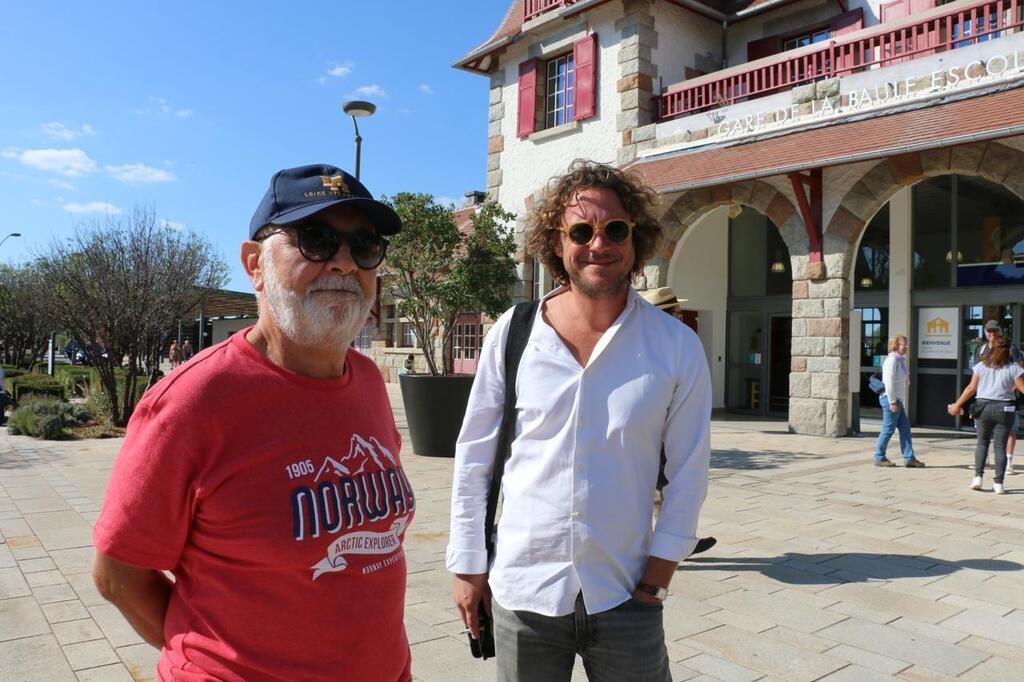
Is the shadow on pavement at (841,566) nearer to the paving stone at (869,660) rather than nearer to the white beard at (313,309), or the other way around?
the paving stone at (869,660)

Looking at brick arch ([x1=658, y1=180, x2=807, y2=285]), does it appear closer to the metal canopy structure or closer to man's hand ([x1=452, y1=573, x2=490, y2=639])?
man's hand ([x1=452, y1=573, x2=490, y2=639])

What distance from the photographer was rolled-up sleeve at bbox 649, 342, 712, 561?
1883 millimetres

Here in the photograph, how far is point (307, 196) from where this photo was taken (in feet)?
5.39

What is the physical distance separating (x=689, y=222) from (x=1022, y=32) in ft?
18.1

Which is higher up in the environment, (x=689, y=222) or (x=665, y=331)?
(x=689, y=222)

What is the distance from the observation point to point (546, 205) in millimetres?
2252

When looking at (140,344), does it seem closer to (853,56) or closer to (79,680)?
(79,680)

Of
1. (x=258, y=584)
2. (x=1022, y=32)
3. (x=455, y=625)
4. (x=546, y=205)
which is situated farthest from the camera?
(x=1022, y=32)

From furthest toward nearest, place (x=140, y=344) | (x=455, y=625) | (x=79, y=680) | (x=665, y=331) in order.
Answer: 1. (x=140, y=344)
2. (x=455, y=625)
3. (x=79, y=680)
4. (x=665, y=331)

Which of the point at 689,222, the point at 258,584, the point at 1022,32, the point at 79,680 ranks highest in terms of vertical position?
the point at 1022,32

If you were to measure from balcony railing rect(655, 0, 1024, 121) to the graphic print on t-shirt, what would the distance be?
10.4 metres

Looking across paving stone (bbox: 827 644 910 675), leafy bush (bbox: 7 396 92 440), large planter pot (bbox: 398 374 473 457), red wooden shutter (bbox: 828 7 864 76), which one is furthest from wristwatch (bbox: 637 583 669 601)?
leafy bush (bbox: 7 396 92 440)

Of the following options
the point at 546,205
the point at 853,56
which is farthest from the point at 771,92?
the point at 546,205

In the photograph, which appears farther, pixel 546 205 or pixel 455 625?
pixel 455 625
